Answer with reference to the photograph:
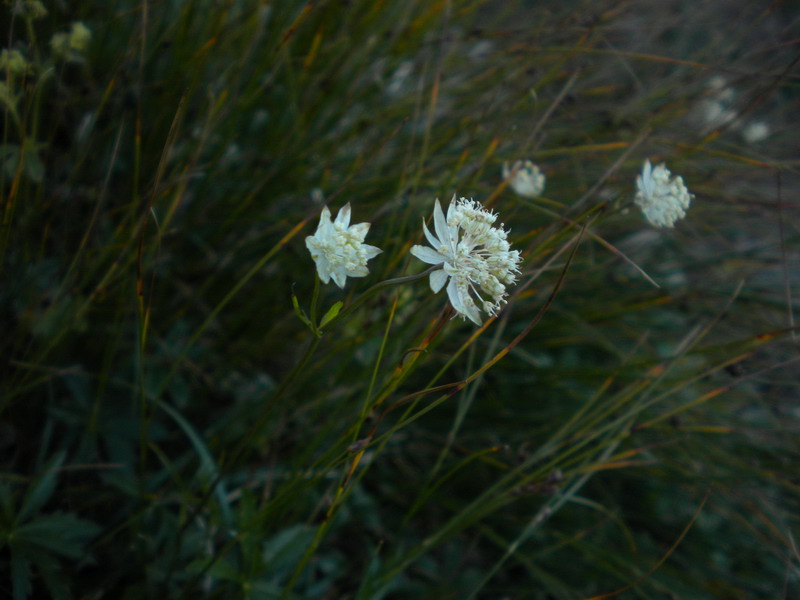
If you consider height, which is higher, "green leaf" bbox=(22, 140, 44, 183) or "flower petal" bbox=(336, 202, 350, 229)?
"green leaf" bbox=(22, 140, 44, 183)

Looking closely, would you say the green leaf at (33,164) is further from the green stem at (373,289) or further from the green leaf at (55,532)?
the green stem at (373,289)

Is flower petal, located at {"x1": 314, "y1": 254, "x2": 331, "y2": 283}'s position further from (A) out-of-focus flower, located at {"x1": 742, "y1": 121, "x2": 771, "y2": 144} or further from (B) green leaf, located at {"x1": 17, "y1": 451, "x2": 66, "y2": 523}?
(A) out-of-focus flower, located at {"x1": 742, "y1": 121, "x2": 771, "y2": 144}

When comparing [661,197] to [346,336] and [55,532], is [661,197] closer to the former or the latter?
[346,336]

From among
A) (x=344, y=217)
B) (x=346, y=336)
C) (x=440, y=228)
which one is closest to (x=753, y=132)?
(x=346, y=336)

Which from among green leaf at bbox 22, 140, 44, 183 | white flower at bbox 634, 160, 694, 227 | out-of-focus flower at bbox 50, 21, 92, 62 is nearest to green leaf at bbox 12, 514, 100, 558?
green leaf at bbox 22, 140, 44, 183

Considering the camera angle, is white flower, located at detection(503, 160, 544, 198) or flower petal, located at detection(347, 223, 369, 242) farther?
white flower, located at detection(503, 160, 544, 198)

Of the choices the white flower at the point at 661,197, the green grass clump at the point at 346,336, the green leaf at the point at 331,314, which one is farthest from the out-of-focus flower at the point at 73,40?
the white flower at the point at 661,197
